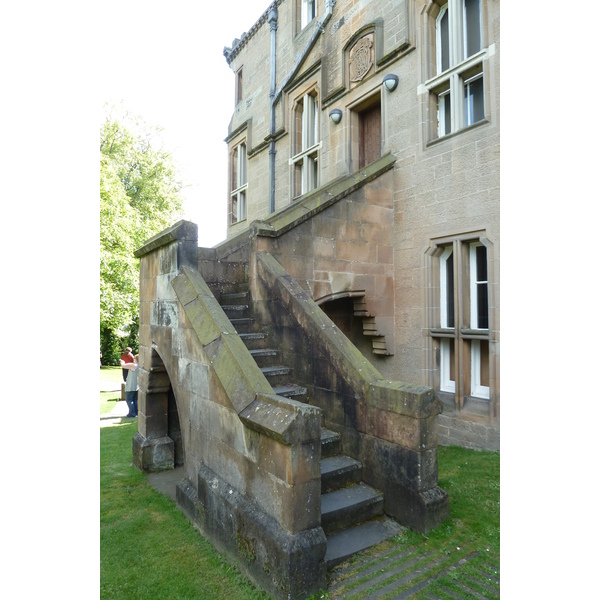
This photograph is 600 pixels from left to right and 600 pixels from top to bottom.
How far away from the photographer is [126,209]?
774 inches

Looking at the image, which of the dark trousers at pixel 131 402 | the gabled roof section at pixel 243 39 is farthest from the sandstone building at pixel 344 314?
the dark trousers at pixel 131 402

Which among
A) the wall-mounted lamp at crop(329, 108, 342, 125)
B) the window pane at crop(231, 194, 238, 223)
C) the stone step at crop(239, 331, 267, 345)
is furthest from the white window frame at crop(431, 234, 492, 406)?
the window pane at crop(231, 194, 238, 223)

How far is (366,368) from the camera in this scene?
4.83m

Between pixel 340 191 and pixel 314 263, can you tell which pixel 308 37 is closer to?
pixel 340 191

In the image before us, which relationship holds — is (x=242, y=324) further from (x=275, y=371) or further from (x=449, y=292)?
(x=449, y=292)

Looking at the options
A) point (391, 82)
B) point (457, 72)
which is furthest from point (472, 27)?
point (391, 82)

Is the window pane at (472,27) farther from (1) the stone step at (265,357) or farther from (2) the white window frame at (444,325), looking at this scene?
(1) the stone step at (265,357)

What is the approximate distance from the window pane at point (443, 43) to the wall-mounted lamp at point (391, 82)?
857mm

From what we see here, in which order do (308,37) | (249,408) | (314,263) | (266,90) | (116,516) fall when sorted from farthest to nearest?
(266,90) < (308,37) < (314,263) < (116,516) < (249,408)

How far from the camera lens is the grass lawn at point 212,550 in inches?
139

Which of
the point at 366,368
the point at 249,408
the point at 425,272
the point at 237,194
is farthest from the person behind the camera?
the point at 237,194

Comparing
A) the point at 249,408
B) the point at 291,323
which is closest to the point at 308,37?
the point at 291,323

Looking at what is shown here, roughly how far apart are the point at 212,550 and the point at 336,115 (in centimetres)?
880

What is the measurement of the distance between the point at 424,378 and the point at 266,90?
1010cm
